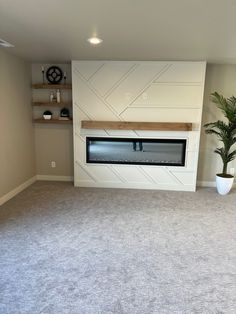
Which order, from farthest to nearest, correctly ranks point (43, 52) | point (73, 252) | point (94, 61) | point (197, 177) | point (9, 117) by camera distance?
point (197, 177)
point (94, 61)
point (9, 117)
point (43, 52)
point (73, 252)

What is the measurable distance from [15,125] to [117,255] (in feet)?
9.18

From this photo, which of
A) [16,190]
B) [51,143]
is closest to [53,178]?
[51,143]

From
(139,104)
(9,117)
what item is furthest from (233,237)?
(9,117)

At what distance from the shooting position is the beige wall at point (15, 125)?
3.80 meters

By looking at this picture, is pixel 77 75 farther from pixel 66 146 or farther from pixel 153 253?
pixel 153 253

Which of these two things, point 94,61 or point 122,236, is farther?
point 94,61

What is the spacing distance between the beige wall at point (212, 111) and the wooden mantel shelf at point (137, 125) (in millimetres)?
578

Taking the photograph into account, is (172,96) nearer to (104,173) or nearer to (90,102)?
(90,102)

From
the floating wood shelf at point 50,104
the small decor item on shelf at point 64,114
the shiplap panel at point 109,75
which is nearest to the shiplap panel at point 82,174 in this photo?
the small decor item on shelf at point 64,114

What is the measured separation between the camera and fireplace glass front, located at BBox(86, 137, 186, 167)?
4.54 meters

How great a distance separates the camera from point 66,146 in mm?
4902

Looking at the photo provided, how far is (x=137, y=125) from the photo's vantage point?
440cm

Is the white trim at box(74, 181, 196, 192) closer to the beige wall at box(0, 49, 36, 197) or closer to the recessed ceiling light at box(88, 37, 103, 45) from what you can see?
the beige wall at box(0, 49, 36, 197)

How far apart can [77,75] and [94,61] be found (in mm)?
379
